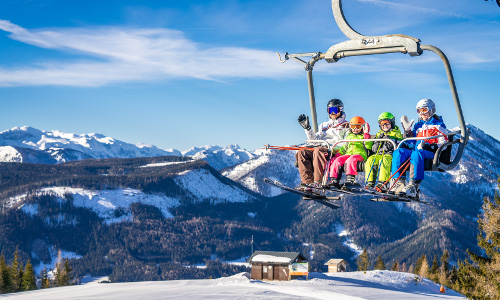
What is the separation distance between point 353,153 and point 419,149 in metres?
1.40

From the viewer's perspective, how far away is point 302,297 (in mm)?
70750

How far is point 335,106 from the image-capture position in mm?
12977

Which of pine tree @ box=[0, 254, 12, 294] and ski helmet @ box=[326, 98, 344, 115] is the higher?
ski helmet @ box=[326, 98, 344, 115]

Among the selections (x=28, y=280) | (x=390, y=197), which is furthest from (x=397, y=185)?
(x=28, y=280)

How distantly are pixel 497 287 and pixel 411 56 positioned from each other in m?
34.2

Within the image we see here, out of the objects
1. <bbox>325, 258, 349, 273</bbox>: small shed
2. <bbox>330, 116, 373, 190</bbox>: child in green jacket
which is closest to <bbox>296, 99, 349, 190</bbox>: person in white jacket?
<bbox>330, 116, 373, 190</bbox>: child in green jacket

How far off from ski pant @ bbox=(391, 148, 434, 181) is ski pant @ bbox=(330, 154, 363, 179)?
0.80 metres

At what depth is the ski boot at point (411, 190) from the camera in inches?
452

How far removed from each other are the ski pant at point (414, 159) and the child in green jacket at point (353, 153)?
756mm

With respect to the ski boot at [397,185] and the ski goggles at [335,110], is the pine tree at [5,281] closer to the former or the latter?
the ski goggles at [335,110]

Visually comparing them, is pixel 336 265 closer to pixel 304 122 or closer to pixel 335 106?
pixel 335 106

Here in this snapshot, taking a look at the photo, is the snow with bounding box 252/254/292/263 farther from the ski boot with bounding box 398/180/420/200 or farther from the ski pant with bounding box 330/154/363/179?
the ski boot with bounding box 398/180/420/200

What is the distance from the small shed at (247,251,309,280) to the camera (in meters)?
101

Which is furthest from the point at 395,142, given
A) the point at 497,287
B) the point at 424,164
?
the point at 497,287
